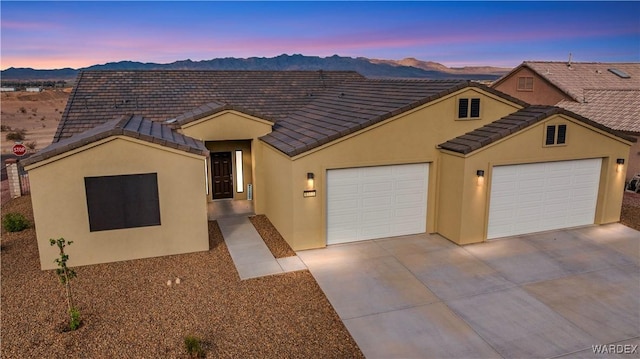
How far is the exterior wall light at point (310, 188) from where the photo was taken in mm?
11141

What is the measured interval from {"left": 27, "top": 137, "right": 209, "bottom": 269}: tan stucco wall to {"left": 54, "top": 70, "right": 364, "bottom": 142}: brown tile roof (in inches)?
172

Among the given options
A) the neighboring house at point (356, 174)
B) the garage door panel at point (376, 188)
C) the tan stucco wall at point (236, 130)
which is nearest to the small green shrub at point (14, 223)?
the neighboring house at point (356, 174)

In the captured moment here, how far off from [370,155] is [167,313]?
21.6 feet

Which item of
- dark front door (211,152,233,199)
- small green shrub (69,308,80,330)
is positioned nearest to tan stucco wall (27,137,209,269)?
small green shrub (69,308,80,330)

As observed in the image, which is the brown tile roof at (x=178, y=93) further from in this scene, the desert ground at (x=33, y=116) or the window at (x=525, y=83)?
the desert ground at (x=33, y=116)

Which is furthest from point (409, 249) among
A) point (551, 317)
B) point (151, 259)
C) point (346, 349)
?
point (151, 259)

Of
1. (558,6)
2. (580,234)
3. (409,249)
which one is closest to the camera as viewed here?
(409,249)

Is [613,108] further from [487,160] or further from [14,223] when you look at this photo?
[14,223]

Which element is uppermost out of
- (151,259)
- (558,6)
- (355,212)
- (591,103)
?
(558,6)

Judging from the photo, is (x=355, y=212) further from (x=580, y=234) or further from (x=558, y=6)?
(x=558, y=6)

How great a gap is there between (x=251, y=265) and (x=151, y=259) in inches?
107

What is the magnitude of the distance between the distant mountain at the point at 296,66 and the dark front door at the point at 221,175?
83.7 meters

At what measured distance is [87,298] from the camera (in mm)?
8516

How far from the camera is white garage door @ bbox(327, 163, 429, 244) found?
1167 centimetres
